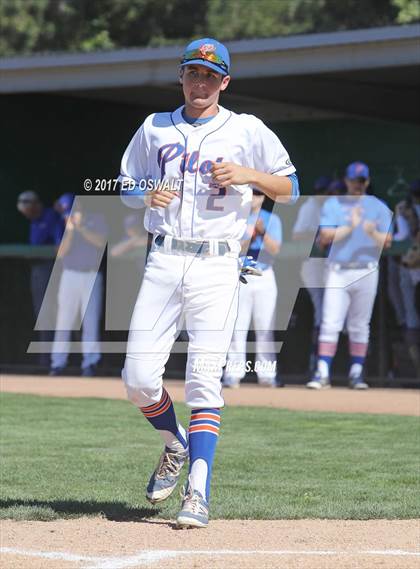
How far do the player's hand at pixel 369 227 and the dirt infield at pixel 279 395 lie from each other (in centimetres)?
155

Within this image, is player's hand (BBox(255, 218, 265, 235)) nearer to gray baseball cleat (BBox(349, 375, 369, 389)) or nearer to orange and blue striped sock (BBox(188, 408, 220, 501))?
gray baseball cleat (BBox(349, 375, 369, 389))

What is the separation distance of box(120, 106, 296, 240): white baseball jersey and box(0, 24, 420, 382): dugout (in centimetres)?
768

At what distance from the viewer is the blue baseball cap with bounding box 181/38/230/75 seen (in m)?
5.36

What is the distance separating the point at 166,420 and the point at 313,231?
6536mm

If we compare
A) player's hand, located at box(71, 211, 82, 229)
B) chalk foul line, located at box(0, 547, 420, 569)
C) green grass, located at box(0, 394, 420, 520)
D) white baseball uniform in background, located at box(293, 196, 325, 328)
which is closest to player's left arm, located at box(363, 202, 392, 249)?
white baseball uniform in background, located at box(293, 196, 325, 328)

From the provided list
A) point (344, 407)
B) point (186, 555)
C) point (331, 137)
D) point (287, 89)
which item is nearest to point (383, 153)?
point (331, 137)

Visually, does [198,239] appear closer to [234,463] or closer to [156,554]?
[156,554]

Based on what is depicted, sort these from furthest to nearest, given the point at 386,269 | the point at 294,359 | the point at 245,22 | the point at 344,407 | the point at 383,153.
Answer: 1. the point at 245,22
2. the point at 383,153
3. the point at 294,359
4. the point at 386,269
5. the point at 344,407

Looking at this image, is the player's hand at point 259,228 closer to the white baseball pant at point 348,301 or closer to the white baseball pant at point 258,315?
the white baseball pant at point 258,315

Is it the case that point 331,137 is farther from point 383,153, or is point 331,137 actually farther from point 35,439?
point 35,439

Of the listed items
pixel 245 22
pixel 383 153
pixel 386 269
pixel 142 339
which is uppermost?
pixel 245 22

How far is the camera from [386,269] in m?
12.5

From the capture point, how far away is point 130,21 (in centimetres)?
3450

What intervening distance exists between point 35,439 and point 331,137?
10715mm
